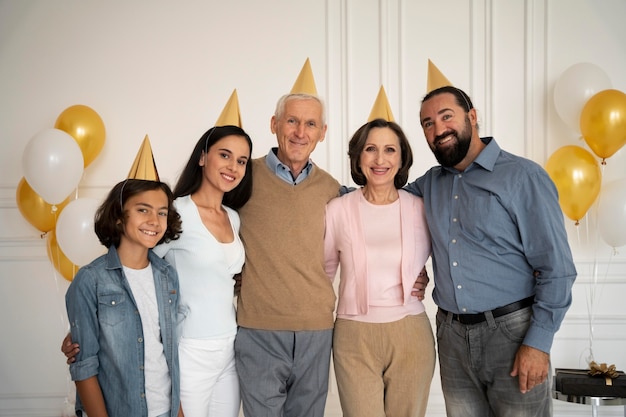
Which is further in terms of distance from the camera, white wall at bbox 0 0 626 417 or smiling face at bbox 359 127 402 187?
white wall at bbox 0 0 626 417

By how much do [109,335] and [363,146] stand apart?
1.10 metres

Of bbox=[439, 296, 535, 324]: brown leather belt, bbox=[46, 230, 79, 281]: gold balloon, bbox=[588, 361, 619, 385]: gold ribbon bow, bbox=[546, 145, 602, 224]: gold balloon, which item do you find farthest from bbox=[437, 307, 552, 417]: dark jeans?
bbox=[46, 230, 79, 281]: gold balloon

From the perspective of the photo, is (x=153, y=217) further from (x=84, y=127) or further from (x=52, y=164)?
(x=84, y=127)

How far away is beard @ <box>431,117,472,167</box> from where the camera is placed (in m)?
1.96

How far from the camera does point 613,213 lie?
2979 mm

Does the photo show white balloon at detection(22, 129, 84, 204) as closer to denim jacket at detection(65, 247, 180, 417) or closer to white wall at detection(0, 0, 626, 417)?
white wall at detection(0, 0, 626, 417)

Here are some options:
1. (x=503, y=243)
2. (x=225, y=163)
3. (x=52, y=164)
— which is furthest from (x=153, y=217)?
(x=52, y=164)

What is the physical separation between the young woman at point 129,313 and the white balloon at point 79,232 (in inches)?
42.3

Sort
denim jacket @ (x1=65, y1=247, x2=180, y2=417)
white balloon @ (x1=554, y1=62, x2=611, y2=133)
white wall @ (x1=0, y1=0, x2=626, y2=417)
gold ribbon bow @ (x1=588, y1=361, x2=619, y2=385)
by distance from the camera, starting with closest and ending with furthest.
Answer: denim jacket @ (x1=65, y1=247, x2=180, y2=417) → gold ribbon bow @ (x1=588, y1=361, x2=619, y2=385) → white balloon @ (x1=554, y1=62, x2=611, y2=133) → white wall @ (x1=0, y1=0, x2=626, y2=417)

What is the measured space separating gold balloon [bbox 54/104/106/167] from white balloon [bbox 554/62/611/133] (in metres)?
2.66

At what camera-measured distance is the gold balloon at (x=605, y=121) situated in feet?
9.44

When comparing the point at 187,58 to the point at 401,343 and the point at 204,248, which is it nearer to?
the point at 204,248

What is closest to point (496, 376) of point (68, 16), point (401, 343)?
point (401, 343)

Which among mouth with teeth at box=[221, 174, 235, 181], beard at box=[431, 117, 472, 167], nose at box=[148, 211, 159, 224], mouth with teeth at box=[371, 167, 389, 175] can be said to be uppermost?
beard at box=[431, 117, 472, 167]
